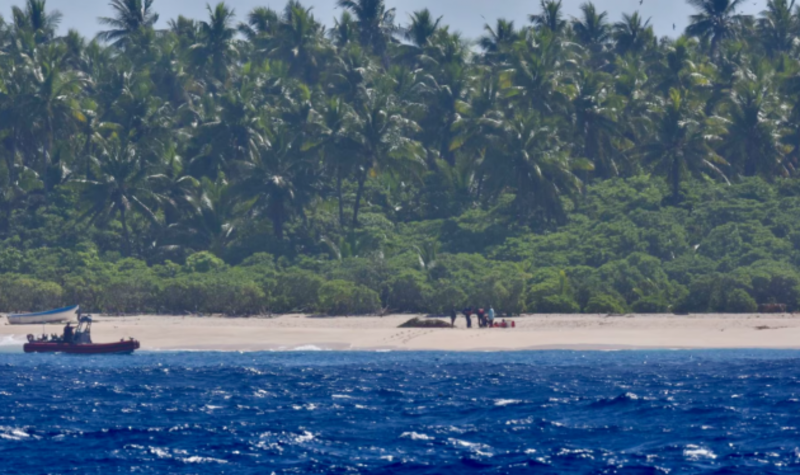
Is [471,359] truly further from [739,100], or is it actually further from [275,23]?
[275,23]

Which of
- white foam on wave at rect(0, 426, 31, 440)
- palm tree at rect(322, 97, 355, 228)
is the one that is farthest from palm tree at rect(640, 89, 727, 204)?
white foam on wave at rect(0, 426, 31, 440)

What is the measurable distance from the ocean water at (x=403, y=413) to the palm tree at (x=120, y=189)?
75.6 feet

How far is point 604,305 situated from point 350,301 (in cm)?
1103

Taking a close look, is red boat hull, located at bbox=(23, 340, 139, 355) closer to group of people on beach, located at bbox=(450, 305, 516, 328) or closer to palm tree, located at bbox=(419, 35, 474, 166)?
group of people on beach, located at bbox=(450, 305, 516, 328)

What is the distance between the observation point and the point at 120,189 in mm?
62531

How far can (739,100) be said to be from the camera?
2712 inches

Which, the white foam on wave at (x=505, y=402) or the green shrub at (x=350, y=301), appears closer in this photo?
the white foam on wave at (x=505, y=402)

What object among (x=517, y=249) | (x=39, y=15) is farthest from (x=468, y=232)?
(x=39, y=15)

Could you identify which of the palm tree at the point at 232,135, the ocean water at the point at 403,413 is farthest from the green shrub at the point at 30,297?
the palm tree at the point at 232,135

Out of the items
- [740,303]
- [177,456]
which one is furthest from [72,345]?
[740,303]

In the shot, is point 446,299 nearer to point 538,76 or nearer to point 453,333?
point 453,333

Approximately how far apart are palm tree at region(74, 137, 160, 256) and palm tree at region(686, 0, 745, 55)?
→ 48060 millimetres

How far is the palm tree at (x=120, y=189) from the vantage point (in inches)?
2464

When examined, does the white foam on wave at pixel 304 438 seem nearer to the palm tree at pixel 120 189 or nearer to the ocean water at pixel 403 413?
the ocean water at pixel 403 413
